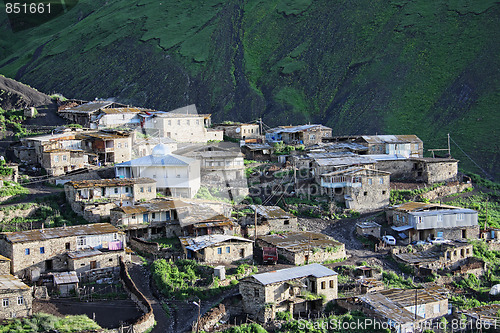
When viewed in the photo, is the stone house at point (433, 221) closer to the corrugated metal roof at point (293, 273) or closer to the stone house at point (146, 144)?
the corrugated metal roof at point (293, 273)

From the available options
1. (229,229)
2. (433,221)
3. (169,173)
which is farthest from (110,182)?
(433,221)

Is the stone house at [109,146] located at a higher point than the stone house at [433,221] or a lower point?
higher

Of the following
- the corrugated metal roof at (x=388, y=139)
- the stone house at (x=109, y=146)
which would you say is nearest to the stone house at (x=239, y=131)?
the corrugated metal roof at (x=388, y=139)

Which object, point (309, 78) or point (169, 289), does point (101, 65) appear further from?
point (169, 289)

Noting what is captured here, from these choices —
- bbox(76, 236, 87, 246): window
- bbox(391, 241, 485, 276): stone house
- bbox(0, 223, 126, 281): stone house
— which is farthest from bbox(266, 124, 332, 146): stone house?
bbox(76, 236, 87, 246): window

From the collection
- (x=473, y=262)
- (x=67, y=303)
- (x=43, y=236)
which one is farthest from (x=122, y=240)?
(x=473, y=262)
